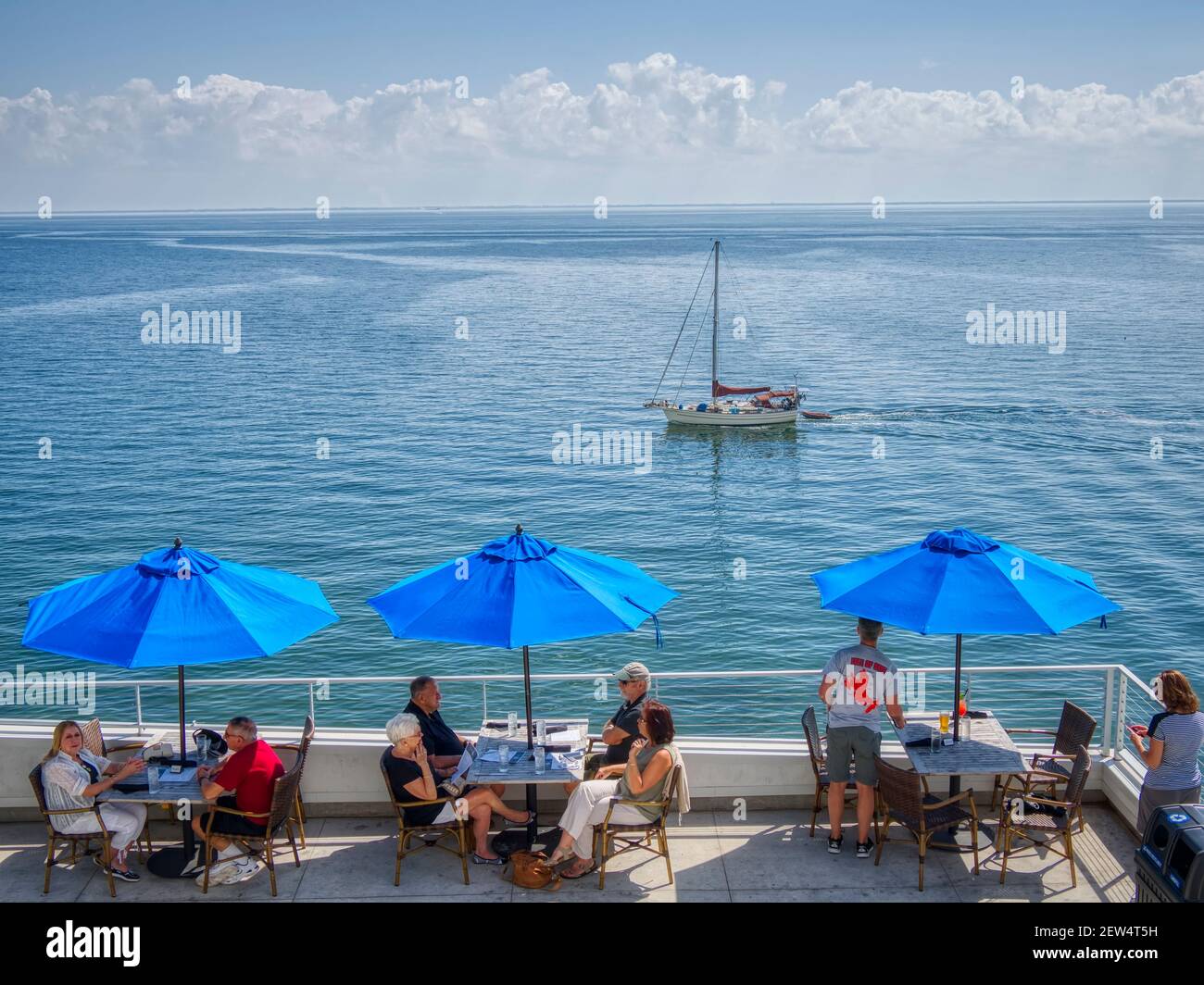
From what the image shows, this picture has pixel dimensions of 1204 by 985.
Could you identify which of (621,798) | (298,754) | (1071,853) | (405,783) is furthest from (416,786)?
(1071,853)

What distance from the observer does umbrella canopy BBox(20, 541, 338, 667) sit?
8.38 metres

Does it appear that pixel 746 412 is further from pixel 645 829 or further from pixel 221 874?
pixel 221 874

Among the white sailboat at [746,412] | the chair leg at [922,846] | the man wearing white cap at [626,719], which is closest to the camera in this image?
the chair leg at [922,846]

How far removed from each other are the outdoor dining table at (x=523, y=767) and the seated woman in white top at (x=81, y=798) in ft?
8.35

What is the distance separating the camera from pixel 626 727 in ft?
30.7

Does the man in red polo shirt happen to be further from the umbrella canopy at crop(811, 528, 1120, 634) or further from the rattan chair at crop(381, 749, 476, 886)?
the umbrella canopy at crop(811, 528, 1120, 634)

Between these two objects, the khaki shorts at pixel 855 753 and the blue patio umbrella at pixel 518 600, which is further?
the khaki shorts at pixel 855 753

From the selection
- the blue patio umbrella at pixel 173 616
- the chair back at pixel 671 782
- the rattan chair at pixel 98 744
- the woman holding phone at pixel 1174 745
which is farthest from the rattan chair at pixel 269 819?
the woman holding phone at pixel 1174 745

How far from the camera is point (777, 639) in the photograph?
3403 cm

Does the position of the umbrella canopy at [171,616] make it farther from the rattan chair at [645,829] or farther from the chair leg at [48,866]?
the rattan chair at [645,829]

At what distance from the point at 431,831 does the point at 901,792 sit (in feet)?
11.6

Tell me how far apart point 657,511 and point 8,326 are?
251 feet

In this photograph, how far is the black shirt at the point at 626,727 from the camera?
933 centimetres
